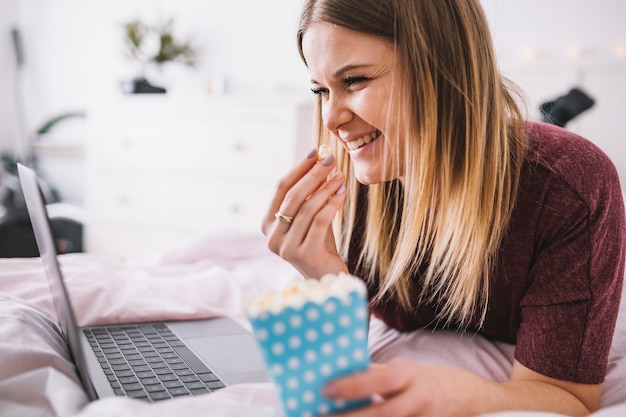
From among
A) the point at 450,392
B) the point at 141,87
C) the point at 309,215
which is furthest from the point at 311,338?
the point at 141,87

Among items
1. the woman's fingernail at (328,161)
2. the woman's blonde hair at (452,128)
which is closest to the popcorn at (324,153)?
the woman's fingernail at (328,161)

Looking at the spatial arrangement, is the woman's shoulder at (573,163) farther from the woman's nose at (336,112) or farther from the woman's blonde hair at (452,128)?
the woman's nose at (336,112)

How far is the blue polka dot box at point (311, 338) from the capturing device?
1.33 feet

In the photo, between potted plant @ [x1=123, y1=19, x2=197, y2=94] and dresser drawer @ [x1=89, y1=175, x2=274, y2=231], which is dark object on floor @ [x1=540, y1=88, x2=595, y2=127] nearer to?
dresser drawer @ [x1=89, y1=175, x2=274, y2=231]

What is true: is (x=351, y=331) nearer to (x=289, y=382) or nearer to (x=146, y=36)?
(x=289, y=382)

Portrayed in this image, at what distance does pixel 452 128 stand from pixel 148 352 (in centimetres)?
55

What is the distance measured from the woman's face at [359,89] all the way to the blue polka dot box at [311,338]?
46 cm

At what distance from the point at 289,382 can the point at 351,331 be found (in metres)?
0.06

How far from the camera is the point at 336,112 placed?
2.93 feet

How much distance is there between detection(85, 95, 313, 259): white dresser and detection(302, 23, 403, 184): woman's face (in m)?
1.36

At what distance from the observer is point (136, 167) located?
268cm

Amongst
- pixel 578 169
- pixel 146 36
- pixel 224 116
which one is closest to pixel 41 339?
pixel 578 169

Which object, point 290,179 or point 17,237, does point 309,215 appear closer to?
point 290,179

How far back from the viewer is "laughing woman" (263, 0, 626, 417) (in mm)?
745
